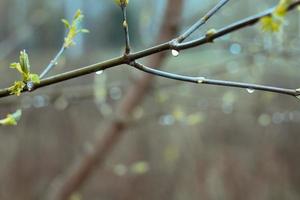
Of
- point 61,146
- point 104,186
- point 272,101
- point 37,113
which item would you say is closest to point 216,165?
point 272,101

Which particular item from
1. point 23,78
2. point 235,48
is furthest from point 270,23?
point 235,48

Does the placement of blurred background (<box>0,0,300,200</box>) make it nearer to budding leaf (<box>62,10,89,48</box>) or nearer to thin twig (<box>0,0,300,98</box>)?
budding leaf (<box>62,10,89,48</box>)

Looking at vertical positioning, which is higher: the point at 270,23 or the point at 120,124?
the point at 120,124

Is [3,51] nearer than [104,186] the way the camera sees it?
Yes

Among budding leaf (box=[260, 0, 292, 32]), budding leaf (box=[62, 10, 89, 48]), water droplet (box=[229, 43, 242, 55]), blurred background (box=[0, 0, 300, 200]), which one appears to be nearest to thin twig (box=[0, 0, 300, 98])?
budding leaf (box=[260, 0, 292, 32])

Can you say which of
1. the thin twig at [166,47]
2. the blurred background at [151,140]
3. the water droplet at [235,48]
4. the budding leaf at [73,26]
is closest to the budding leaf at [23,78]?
the thin twig at [166,47]

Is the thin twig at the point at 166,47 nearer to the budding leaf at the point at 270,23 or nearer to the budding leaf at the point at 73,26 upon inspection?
the budding leaf at the point at 270,23

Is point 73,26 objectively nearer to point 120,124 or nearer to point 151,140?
point 120,124

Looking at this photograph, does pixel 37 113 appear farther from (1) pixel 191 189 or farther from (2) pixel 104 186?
(1) pixel 191 189
